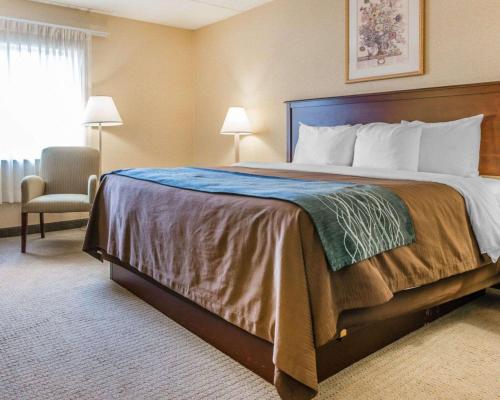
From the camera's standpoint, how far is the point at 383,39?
359cm

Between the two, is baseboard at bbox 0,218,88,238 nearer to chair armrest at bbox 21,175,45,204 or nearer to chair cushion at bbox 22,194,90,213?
chair armrest at bbox 21,175,45,204

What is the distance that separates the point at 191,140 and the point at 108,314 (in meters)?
3.67

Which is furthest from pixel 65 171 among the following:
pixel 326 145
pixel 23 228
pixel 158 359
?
pixel 158 359

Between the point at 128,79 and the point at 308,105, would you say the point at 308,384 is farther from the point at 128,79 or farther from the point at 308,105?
the point at 128,79

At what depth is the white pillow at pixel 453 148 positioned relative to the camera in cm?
285

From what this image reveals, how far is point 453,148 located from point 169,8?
3.34 m

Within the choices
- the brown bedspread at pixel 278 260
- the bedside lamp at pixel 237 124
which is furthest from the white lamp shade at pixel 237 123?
the brown bedspread at pixel 278 260

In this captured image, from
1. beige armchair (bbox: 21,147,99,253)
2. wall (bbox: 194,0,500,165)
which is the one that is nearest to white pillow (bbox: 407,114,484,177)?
wall (bbox: 194,0,500,165)

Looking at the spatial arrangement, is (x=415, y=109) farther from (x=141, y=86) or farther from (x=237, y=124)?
(x=141, y=86)

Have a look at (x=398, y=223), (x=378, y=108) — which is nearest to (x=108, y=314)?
(x=398, y=223)

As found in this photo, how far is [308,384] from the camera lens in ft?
5.00

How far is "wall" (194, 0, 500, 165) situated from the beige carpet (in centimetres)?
169

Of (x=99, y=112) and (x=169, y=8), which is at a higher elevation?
(x=169, y=8)

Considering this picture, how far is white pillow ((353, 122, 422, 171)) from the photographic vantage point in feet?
9.86
